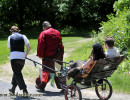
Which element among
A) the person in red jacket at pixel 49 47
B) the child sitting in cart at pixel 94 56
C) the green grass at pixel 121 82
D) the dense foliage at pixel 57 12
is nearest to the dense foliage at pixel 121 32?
the green grass at pixel 121 82

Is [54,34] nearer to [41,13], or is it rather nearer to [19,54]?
[19,54]

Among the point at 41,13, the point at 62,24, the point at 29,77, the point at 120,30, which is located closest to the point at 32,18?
the point at 41,13

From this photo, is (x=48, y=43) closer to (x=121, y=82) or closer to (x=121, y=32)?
(x=121, y=82)

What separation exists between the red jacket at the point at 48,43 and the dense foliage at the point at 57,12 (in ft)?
80.0

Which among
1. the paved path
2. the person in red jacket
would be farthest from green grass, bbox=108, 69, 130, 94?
the person in red jacket

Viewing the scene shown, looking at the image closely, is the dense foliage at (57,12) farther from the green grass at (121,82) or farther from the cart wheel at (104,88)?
the cart wheel at (104,88)

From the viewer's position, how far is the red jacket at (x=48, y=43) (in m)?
7.40

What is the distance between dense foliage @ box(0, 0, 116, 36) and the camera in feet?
105

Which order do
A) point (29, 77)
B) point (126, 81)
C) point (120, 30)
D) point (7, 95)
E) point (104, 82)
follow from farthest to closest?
point (120, 30) → point (29, 77) → point (126, 81) → point (7, 95) → point (104, 82)

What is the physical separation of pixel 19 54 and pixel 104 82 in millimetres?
2049

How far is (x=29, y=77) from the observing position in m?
9.72

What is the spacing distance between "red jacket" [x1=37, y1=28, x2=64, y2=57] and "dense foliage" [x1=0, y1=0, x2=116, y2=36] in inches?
960

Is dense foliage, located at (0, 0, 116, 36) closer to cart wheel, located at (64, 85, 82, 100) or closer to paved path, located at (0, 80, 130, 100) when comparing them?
paved path, located at (0, 80, 130, 100)

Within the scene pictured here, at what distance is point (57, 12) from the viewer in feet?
109
